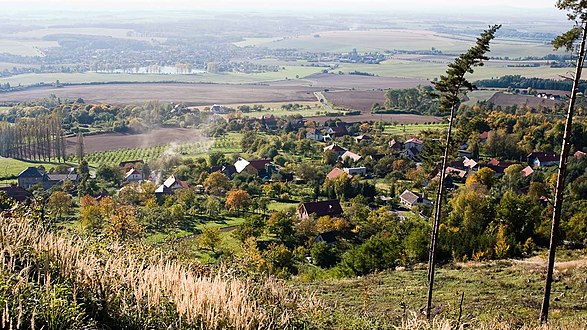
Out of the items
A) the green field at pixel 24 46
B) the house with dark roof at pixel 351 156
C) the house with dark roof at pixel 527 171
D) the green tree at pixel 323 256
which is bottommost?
the house with dark roof at pixel 351 156

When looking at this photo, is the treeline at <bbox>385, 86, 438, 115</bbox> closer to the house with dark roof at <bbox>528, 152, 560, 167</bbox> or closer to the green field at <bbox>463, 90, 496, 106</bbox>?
the green field at <bbox>463, 90, 496, 106</bbox>

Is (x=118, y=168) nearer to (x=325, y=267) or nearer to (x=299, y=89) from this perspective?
(x=325, y=267)

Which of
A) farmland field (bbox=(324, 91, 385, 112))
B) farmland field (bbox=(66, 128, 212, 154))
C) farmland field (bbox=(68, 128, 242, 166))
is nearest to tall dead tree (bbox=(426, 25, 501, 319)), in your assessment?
farmland field (bbox=(68, 128, 242, 166))

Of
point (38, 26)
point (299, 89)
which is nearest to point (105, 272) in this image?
point (299, 89)

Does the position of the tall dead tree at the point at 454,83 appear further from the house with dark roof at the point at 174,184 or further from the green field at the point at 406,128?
the green field at the point at 406,128

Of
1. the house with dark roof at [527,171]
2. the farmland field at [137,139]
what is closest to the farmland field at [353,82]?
the farmland field at [137,139]

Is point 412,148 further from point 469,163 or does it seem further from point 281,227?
point 281,227

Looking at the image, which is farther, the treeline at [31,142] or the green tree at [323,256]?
the treeline at [31,142]
